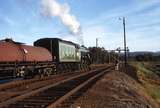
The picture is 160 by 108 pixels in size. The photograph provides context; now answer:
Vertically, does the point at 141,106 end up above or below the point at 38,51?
below

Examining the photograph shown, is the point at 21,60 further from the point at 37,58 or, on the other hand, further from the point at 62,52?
the point at 62,52

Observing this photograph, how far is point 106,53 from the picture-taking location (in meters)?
128

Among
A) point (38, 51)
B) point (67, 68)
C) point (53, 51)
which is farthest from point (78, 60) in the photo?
point (38, 51)

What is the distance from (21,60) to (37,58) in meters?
4.03

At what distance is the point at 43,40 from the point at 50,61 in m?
3.51

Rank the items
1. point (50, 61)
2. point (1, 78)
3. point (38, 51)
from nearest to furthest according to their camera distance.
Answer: point (1, 78), point (38, 51), point (50, 61)

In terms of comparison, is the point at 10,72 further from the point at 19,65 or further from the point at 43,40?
the point at 43,40

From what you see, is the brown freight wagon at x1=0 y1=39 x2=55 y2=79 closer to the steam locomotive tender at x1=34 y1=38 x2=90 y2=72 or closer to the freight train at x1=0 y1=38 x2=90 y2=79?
the freight train at x1=0 y1=38 x2=90 y2=79

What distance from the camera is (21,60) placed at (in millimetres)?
27422

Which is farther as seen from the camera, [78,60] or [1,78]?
[78,60]

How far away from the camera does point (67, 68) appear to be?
44812mm

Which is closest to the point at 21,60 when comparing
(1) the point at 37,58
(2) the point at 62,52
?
(1) the point at 37,58

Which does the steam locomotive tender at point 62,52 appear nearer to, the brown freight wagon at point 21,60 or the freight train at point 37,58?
the freight train at point 37,58

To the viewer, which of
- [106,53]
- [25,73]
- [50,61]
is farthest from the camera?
[106,53]
